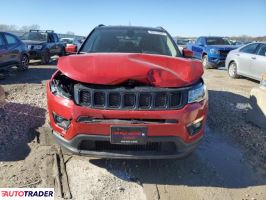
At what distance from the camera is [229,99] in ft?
27.8

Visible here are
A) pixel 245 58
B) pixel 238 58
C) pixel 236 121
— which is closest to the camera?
pixel 236 121

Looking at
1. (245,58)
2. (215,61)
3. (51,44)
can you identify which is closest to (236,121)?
(245,58)

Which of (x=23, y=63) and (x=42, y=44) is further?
(x=42, y=44)

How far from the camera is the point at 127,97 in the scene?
141 inches

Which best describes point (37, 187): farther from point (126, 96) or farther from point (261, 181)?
point (261, 181)

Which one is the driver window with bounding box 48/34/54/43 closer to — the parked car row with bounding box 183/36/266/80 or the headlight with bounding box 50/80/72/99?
the parked car row with bounding box 183/36/266/80

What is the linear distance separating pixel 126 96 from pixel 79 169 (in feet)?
3.96

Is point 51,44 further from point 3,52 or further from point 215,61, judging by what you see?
point 215,61

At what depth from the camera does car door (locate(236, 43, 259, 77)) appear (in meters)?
11.6

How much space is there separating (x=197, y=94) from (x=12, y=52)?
31.0 ft

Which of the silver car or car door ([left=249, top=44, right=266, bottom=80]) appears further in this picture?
the silver car

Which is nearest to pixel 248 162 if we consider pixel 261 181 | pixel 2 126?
pixel 261 181

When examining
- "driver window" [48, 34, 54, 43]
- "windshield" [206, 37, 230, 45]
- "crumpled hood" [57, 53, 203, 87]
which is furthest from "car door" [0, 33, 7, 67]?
"windshield" [206, 37, 230, 45]

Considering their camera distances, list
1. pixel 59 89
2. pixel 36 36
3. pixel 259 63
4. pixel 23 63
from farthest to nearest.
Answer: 1. pixel 36 36
2. pixel 23 63
3. pixel 259 63
4. pixel 59 89
